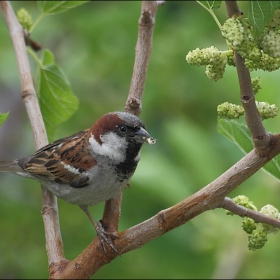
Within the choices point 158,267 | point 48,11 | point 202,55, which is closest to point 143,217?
point 158,267

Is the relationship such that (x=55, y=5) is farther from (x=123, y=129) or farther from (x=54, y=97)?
(x=123, y=129)

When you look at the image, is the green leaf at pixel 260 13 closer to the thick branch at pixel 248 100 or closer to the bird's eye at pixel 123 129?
the thick branch at pixel 248 100

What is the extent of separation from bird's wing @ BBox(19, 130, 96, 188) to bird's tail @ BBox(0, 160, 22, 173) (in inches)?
3.3

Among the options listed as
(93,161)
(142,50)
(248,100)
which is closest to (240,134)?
(248,100)

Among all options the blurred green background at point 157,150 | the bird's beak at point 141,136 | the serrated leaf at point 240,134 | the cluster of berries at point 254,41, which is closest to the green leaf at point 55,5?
the bird's beak at point 141,136

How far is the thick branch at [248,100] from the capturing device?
Answer: 3.34ft

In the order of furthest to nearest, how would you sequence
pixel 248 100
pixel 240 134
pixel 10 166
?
1. pixel 10 166
2. pixel 240 134
3. pixel 248 100

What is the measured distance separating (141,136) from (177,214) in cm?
94

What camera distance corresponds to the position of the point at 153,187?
2297 mm

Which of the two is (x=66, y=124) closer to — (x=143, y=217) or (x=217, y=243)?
(x=143, y=217)

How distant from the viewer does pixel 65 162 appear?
8.77 feet

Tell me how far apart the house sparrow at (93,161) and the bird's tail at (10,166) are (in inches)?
3.7

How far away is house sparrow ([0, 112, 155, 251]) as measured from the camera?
235 cm

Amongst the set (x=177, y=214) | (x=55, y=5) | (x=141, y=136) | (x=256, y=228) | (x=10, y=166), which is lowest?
(x=256, y=228)
